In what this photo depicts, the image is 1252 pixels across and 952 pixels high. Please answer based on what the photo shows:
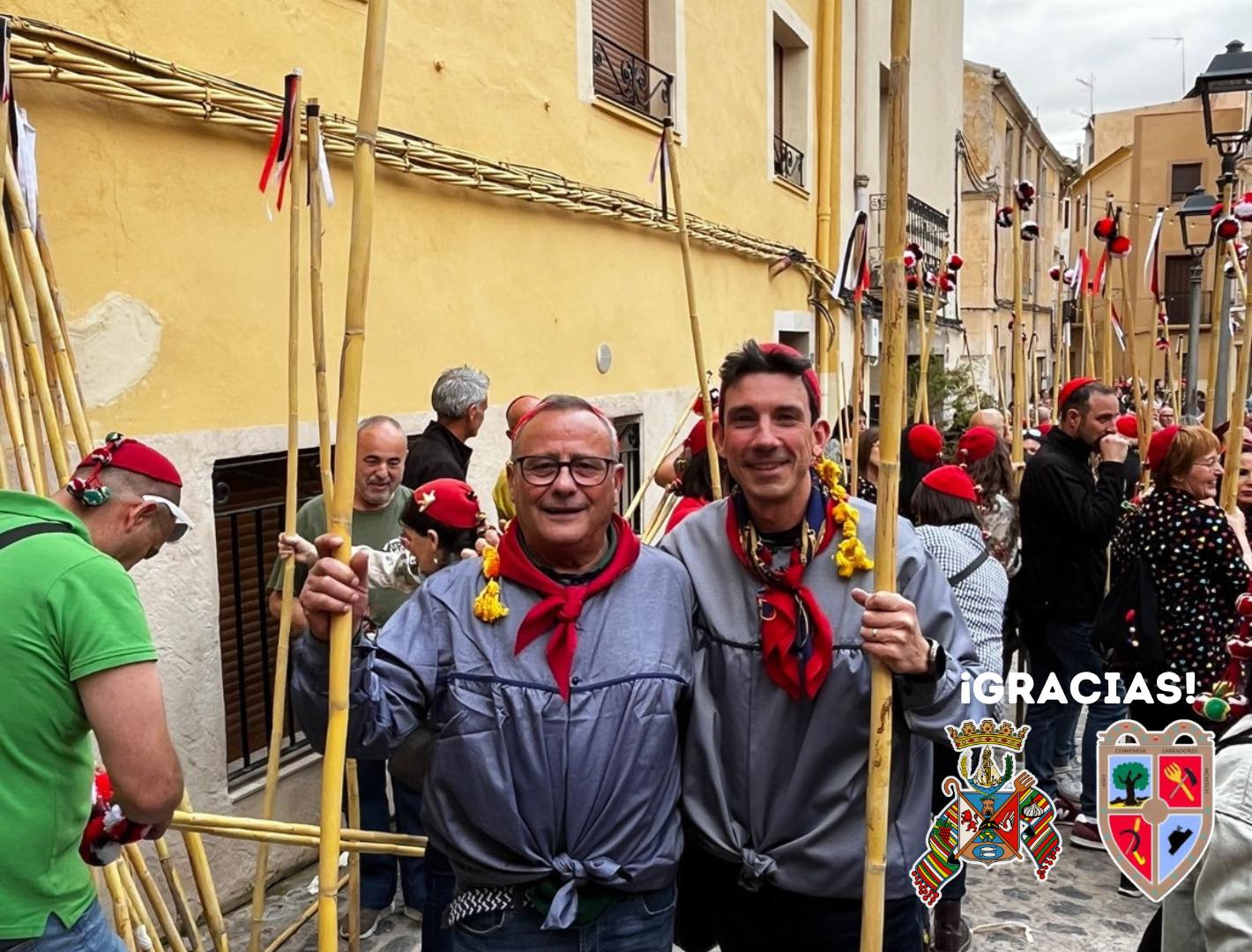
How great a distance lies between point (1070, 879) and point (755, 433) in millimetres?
3113

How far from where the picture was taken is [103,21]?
3307 millimetres

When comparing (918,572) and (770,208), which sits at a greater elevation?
(770,208)

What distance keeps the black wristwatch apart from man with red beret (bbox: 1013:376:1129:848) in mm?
2799

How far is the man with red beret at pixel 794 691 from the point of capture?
1.92m

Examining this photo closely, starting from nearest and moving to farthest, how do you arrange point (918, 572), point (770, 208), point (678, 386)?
point (918, 572)
point (678, 386)
point (770, 208)

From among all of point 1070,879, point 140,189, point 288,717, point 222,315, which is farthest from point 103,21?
point 1070,879

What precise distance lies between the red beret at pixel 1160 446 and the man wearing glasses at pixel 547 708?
2568mm

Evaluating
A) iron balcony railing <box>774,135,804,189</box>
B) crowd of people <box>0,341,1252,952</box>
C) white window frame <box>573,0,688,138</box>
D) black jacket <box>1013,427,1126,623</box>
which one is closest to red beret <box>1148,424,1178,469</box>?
black jacket <box>1013,427,1126,623</box>

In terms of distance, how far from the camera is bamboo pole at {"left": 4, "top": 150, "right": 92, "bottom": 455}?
2590mm

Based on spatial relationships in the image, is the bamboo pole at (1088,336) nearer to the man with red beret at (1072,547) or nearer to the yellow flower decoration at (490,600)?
the man with red beret at (1072,547)

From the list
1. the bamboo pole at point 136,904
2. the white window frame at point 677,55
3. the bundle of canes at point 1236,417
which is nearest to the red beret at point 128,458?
the bamboo pole at point 136,904

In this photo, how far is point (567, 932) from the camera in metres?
1.89

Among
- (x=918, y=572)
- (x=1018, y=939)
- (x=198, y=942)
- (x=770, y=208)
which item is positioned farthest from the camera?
(x=770, y=208)

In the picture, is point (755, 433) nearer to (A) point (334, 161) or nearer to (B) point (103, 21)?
(B) point (103, 21)
